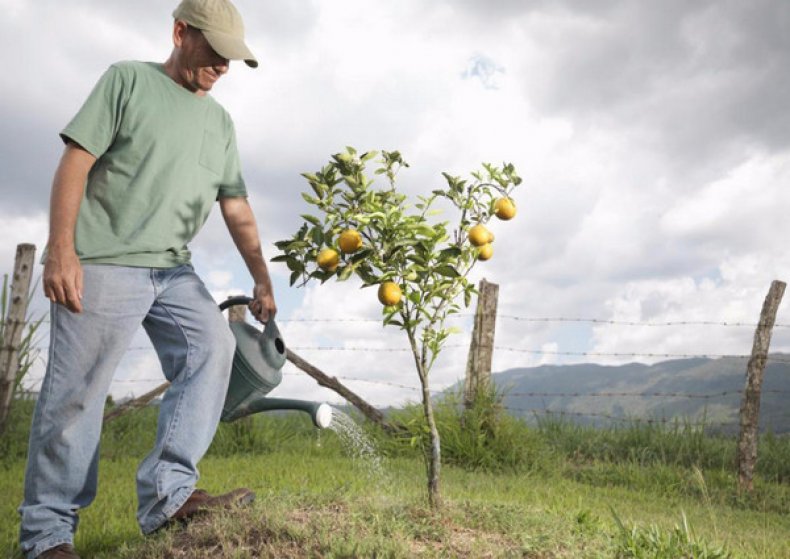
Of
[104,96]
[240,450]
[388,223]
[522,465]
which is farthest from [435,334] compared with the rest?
[240,450]

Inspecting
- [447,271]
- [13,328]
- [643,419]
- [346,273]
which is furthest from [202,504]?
[643,419]

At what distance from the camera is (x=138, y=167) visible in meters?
3.14

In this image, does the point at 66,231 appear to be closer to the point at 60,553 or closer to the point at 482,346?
the point at 60,553

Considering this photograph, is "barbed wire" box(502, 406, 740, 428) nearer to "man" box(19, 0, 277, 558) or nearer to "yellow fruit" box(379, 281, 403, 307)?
"yellow fruit" box(379, 281, 403, 307)

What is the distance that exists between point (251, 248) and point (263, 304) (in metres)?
0.28

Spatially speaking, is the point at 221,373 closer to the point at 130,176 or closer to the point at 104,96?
the point at 130,176

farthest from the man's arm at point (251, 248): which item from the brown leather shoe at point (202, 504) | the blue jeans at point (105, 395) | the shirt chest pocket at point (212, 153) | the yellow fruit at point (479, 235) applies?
the yellow fruit at point (479, 235)

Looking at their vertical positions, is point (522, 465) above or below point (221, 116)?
below

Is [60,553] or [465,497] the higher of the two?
[465,497]

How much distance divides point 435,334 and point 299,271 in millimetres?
663

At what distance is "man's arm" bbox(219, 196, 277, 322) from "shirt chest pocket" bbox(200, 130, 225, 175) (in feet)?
0.74

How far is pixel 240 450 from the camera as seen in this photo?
25.2 feet

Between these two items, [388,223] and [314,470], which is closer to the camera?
[388,223]

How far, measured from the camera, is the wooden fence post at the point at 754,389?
24.6 ft
